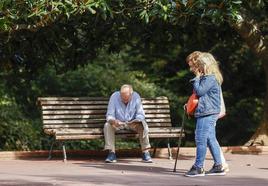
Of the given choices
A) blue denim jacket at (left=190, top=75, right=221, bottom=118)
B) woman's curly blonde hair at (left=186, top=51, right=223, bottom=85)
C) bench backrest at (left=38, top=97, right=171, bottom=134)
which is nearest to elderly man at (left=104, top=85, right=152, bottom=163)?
bench backrest at (left=38, top=97, right=171, bottom=134)

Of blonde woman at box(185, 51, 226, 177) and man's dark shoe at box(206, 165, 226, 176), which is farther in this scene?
man's dark shoe at box(206, 165, 226, 176)

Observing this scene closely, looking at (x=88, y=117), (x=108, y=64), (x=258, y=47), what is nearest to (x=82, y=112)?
(x=88, y=117)

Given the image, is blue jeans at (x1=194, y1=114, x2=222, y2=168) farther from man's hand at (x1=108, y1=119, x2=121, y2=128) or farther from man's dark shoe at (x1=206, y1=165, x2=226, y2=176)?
man's hand at (x1=108, y1=119, x2=121, y2=128)

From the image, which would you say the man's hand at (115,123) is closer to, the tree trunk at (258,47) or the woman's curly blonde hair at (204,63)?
the woman's curly blonde hair at (204,63)

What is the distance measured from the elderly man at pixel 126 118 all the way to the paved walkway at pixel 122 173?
1.06 feet

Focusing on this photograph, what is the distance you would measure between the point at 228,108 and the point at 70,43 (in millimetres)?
6570

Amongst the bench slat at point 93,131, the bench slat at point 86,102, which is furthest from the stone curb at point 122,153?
the bench slat at point 86,102

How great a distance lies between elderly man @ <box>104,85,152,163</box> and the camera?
11.5 meters

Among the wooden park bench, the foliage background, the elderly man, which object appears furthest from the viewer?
the foliage background

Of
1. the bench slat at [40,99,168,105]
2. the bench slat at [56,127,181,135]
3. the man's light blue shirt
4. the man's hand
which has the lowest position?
the bench slat at [56,127,181,135]

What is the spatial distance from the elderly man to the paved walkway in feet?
1.06

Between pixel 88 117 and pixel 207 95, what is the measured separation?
3.62 m

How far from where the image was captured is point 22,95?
1794 centimetres

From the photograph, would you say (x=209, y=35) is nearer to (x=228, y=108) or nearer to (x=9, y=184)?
(x=228, y=108)
